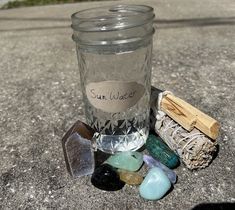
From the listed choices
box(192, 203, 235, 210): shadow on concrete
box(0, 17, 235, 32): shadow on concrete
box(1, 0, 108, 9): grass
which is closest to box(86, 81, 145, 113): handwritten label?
box(192, 203, 235, 210): shadow on concrete

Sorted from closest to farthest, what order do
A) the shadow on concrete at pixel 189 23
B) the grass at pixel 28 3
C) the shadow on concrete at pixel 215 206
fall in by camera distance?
the shadow on concrete at pixel 215 206 → the shadow on concrete at pixel 189 23 → the grass at pixel 28 3

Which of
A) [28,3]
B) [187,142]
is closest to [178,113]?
[187,142]

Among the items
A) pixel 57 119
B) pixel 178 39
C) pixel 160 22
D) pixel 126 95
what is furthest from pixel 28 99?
pixel 160 22

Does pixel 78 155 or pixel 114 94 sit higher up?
pixel 114 94

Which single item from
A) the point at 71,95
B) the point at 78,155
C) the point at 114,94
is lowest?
the point at 71,95

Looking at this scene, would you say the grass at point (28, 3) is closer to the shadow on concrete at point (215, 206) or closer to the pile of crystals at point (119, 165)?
the pile of crystals at point (119, 165)

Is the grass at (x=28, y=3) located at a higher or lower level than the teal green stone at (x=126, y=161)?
lower

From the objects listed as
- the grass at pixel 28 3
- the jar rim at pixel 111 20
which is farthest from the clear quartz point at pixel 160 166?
the grass at pixel 28 3

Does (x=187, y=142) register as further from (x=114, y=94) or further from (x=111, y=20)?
(x=111, y=20)
